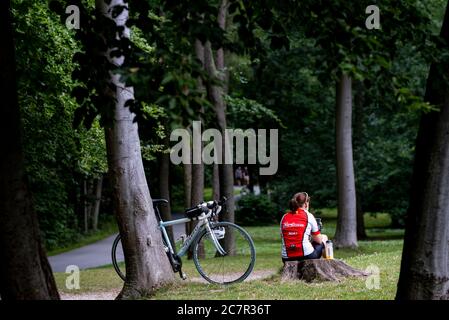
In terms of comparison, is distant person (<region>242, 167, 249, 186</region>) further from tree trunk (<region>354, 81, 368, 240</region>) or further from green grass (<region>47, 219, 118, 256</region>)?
tree trunk (<region>354, 81, 368, 240</region>)

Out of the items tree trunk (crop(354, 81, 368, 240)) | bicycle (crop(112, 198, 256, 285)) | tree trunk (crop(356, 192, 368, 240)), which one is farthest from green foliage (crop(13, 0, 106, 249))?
tree trunk (crop(356, 192, 368, 240))

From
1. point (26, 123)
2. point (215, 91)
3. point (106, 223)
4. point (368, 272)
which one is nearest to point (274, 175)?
point (106, 223)

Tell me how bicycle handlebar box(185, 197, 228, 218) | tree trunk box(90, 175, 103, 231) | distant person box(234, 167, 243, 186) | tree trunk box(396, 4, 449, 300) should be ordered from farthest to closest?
1. distant person box(234, 167, 243, 186)
2. tree trunk box(90, 175, 103, 231)
3. bicycle handlebar box(185, 197, 228, 218)
4. tree trunk box(396, 4, 449, 300)

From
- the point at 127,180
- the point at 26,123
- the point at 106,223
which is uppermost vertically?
the point at 26,123

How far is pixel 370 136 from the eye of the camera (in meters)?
31.1

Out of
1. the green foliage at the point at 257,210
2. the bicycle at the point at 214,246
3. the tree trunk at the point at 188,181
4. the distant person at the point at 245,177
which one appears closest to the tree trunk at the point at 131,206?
the bicycle at the point at 214,246

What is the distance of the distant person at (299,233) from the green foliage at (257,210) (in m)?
31.0

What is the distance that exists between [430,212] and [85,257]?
1979 cm

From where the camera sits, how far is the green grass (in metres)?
29.7

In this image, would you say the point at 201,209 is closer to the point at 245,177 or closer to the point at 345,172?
the point at 345,172

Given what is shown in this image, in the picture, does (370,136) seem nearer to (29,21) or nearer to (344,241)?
(344,241)

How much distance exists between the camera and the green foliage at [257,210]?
4309 centimetres

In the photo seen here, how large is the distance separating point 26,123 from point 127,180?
6.61m
